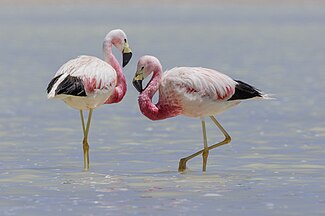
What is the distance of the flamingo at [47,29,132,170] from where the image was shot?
8672 millimetres

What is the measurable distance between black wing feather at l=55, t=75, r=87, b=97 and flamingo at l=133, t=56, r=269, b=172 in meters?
0.52

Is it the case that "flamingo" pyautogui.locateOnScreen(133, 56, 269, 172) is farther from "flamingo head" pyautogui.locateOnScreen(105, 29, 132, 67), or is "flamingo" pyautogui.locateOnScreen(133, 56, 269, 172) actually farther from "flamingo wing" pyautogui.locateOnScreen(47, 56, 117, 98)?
"flamingo head" pyautogui.locateOnScreen(105, 29, 132, 67)

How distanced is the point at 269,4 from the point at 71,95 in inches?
2594

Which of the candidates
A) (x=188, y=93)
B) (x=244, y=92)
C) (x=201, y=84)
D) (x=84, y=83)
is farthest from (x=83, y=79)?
(x=244, y=92)

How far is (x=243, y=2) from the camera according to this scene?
74.3 m

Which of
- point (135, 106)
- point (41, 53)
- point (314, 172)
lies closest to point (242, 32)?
point (41, 53)

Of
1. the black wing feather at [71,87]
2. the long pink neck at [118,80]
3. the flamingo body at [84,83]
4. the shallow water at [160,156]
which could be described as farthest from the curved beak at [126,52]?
the shallow water at [160,156]

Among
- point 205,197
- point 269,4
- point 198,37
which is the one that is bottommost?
point 205,197

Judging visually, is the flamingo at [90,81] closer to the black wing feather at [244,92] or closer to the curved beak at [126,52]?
the curved beak at [126,52]

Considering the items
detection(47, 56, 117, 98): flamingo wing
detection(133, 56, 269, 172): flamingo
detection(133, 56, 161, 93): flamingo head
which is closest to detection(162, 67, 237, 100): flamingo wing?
detection(133, 56, 269, 172): flamingo

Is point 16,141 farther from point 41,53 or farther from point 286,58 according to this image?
point 41,53

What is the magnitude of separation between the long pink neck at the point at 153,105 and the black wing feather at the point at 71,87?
Result: 0.52 meters

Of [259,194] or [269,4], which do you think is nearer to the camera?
[259,194]

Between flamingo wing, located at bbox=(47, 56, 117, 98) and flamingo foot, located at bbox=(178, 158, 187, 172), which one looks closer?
flamingo wing, located at bbox=(47, 56, 117, 98)
